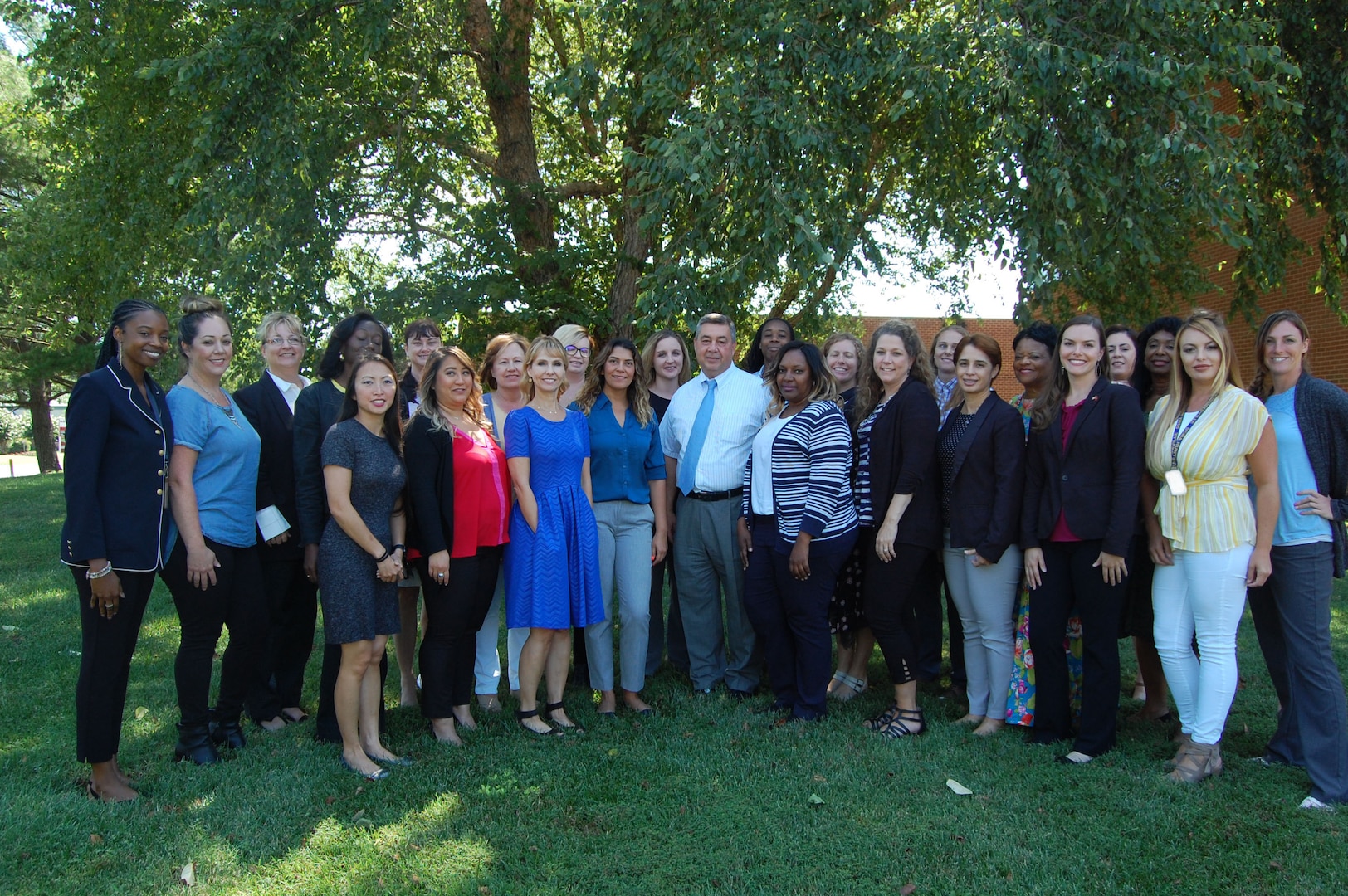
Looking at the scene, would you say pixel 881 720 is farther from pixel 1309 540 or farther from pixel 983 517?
pixel 1309 540

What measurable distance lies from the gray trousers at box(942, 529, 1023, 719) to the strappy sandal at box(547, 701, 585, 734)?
2.24 meters

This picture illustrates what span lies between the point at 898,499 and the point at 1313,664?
201 centimetres

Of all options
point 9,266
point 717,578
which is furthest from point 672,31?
point 9,266

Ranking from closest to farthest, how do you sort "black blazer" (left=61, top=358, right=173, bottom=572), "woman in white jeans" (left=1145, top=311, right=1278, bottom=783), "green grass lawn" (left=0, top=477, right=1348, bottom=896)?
"green grass lawn" (left=0, top=477, right=1348, bottom=896) → "black blazer" (left=61, top=358, right=173, bottom=572) → "woman in white jeans" (left=1145, top=311, right=1278, bottom=783)

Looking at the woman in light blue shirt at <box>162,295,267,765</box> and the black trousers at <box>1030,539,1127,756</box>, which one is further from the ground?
the woman in light blue shirt at <box>162,295,267,765</box>

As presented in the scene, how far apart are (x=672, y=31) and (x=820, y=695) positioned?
586 cm

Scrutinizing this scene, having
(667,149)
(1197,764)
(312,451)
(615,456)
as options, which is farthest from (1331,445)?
(312,451)

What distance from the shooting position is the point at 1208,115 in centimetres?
687

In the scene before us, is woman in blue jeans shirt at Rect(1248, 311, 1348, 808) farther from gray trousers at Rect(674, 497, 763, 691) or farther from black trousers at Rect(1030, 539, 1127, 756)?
gray trousers at Rect(674, 497, 763, 691)

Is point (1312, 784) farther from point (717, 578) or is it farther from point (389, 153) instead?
point (389, 153)

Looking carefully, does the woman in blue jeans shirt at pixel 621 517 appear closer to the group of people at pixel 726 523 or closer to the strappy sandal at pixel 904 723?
the group of people at pixel 726 523

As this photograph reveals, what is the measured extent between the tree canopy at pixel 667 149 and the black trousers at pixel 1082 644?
10.4 feet

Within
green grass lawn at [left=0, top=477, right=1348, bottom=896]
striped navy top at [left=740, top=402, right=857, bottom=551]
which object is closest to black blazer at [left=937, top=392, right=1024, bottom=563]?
striped navy top at [left=740, top=402, right=857, bottom=551]

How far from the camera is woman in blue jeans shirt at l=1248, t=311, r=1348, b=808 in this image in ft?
13.4
